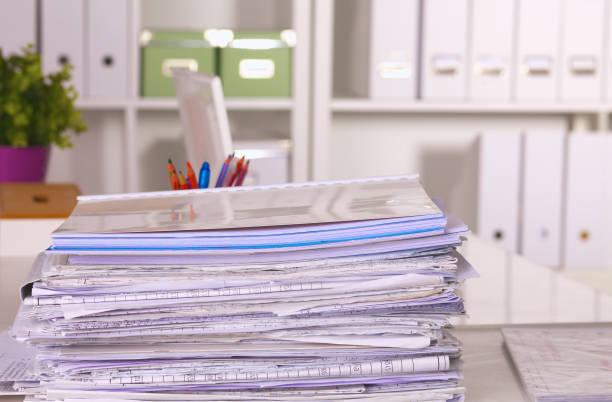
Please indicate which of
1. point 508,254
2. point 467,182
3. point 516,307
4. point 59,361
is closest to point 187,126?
point 508,254

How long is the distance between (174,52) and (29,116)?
1.80ft

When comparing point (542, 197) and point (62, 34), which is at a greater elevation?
point (62, 34)

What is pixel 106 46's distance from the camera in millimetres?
2332

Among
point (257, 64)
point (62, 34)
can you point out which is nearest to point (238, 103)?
point (257, 64)

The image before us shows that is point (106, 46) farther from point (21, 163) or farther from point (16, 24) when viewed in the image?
point (21, 163)

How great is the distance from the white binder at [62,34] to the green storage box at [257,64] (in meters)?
0.40

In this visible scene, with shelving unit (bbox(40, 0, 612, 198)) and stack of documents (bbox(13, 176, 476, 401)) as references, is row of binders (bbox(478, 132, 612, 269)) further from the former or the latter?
stack of documents (bbox(13, 176, 476, 401))

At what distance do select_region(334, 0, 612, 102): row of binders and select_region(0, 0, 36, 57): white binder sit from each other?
0.94m

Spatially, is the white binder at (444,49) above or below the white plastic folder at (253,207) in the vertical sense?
above

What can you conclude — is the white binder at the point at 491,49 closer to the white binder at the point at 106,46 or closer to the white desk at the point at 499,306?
the white binder at the point at 106,46

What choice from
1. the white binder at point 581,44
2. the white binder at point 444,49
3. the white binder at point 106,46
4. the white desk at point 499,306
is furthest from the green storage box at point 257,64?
the white desk at point 499,306

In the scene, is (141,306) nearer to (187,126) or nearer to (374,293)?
(374,293)

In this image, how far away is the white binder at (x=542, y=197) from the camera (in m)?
2.39

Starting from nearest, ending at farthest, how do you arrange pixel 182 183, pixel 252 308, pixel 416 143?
pixel 252 308 → pixel 182 183 → pixel 416 143
